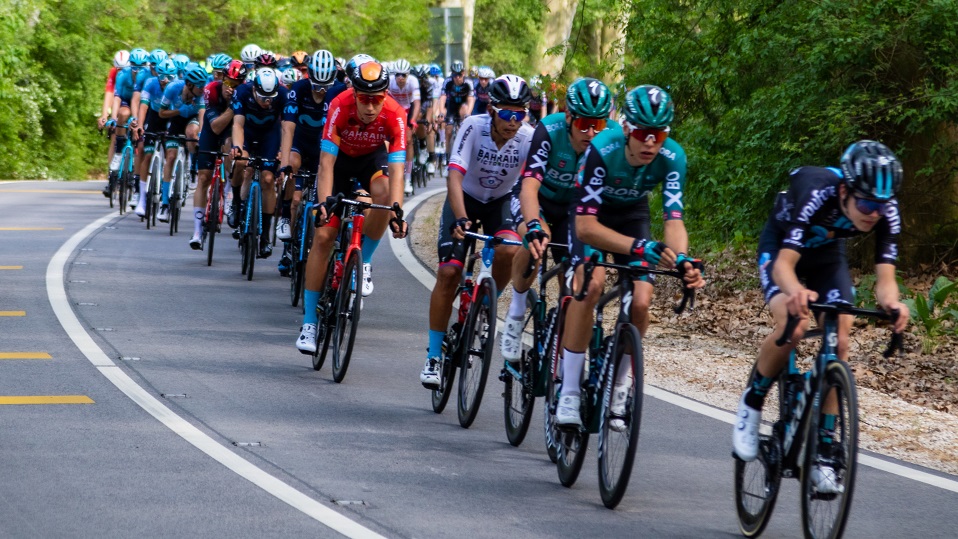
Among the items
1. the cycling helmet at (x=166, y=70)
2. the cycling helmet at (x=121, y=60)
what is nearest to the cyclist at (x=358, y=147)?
the cycling helmet at (x=166, y=70)

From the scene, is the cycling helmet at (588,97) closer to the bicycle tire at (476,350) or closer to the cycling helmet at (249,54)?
the bicycle tire at (476,350)

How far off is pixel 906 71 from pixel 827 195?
771 centimetres

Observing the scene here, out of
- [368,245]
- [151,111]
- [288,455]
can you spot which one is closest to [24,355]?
[368,245]

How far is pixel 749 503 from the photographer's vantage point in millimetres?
6504

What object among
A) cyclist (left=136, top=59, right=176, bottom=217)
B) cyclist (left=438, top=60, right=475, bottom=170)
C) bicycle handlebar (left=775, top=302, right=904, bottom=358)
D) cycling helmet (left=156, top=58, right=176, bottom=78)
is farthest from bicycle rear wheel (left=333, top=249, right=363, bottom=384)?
cyclist (left=438, top=60, right=475, bottom=170)

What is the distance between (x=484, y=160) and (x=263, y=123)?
6.35 m

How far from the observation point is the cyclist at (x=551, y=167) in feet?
26.5

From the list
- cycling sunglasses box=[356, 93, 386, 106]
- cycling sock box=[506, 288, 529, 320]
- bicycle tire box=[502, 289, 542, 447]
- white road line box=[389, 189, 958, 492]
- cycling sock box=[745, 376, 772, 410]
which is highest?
cycling sunglasses box=[356, 93, 386, 106]

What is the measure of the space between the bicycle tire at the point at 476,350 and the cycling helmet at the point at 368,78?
211 centimetres

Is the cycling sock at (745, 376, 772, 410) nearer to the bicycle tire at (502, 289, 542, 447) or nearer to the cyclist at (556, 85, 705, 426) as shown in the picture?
the cyclist at (556, 85, 705, 426)

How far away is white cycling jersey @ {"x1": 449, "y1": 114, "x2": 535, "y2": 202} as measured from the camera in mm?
9109

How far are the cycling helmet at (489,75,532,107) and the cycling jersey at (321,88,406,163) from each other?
57.2 inches

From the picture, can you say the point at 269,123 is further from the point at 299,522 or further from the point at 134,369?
the point at 299,522

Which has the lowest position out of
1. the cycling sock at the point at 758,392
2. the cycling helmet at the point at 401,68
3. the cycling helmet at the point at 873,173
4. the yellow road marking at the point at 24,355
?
the yellow road marking at the point at 24,355
